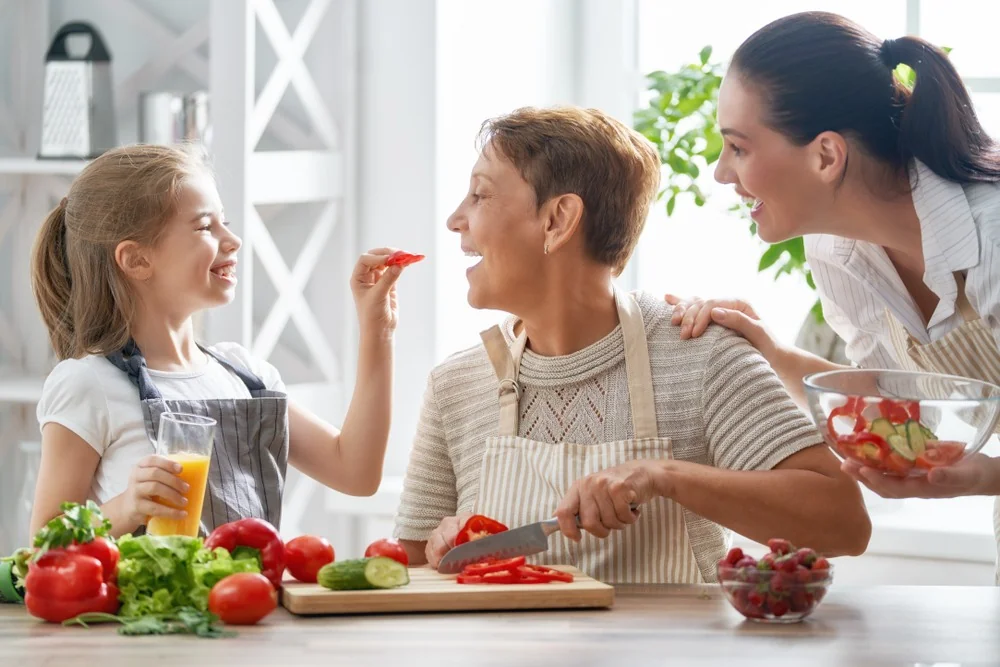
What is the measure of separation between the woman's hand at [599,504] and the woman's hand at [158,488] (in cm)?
49

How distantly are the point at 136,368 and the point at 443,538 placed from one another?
56 centimetres

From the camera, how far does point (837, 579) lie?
10.1ft

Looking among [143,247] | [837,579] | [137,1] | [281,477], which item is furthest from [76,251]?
[837,579]

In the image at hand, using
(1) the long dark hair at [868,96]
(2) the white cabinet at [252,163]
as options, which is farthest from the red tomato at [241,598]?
(2) the white cabinet at [252,163]

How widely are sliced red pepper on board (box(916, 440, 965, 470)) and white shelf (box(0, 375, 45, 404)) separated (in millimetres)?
2030

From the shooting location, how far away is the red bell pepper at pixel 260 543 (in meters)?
1.67

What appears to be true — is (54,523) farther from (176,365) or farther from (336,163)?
(336,163)

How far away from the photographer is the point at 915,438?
1588 millimetres

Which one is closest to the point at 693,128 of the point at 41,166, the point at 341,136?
the point at 341,136

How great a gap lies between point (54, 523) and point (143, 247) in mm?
694

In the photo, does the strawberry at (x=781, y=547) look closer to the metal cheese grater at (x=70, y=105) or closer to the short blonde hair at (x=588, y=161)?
the short blonde hair at (x=588, y=161)

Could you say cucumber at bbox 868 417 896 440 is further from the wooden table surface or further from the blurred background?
the blurred background

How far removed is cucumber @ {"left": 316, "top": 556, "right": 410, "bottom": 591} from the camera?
163 cm

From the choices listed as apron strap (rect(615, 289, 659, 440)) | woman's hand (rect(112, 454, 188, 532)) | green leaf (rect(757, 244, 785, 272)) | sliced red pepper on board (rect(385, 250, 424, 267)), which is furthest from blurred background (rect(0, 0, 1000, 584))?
woman's hand (rect(112, 454, 188, 532))
